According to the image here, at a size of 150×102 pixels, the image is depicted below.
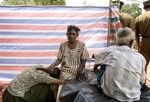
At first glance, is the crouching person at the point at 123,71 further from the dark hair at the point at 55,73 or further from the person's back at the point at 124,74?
the dark hair at the point at 55,73

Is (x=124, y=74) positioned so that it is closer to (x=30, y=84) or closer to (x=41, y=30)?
(x=30, y=84)

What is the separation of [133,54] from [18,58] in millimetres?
2895

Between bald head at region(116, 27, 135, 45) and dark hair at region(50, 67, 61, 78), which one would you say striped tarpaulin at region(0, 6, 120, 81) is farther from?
bald head at region(116, 27, 135, 45)

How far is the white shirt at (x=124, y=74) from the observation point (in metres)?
2.93

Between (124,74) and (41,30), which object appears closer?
(124,74)

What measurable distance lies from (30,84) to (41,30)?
5.20 ft

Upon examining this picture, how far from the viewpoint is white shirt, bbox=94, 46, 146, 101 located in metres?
2.93

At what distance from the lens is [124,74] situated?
2.93 m

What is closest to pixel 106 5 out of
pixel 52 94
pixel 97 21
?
pixel 97 21

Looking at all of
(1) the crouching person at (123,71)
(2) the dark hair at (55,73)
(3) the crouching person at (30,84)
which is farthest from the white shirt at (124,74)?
(2) the dark hair at (55,73)

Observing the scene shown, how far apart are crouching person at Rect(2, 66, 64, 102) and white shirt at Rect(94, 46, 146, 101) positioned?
1.13 metres

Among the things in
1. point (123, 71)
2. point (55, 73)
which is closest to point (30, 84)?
point (55, 73)

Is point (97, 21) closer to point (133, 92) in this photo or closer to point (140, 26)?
point (140, 26)

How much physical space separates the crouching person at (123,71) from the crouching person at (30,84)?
1119 mm
